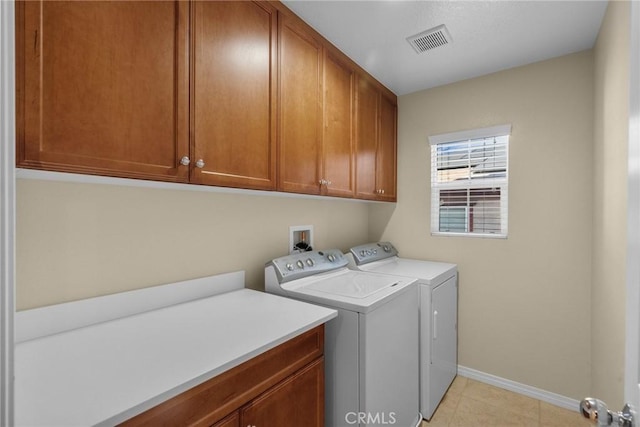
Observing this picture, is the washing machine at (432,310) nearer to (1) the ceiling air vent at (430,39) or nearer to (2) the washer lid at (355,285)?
(2) the washer lid at (355,285)

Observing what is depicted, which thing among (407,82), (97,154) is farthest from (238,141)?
(407,82)

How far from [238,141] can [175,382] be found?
3.13 ft

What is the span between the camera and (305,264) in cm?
188

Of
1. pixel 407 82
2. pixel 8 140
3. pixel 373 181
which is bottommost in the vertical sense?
pixel 8 140

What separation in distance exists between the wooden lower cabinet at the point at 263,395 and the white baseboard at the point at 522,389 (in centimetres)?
171

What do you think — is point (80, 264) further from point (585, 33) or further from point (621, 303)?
point (585, 33)

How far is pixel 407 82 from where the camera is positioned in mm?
2527

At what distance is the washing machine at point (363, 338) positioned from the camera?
4.57ft

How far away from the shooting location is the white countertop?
71 centimetres

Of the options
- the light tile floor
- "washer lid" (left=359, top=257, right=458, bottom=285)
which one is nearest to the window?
"washer lid" (left=359, top=257, right=458, bottom=285)

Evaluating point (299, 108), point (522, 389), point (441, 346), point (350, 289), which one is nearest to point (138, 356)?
point (350, 289)

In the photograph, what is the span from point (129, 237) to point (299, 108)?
1.07m

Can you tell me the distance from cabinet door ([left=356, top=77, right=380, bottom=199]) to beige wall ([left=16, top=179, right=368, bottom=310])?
2.09 feet

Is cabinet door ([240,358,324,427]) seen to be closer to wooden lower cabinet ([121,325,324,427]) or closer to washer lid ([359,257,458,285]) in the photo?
wooden lower cabinet ([121,325,324,427])
